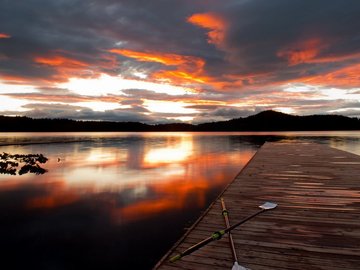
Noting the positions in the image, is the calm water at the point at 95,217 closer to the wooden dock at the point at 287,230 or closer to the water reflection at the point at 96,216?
the water reflection at the point at 96,216

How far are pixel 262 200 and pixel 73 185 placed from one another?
1539 cm

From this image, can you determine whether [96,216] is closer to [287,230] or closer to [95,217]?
[95,217]

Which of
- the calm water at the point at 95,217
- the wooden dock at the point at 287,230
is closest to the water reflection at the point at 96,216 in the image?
the calm water at the point at 95,217

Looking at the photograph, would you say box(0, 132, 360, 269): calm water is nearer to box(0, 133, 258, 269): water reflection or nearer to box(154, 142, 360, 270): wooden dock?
box(0, 133, 258, 269): water reflection

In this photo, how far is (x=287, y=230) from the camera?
6145 millimetres

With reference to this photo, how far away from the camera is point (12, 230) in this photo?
34.1 ft

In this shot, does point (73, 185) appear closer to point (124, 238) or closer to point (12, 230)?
point (12, 230)

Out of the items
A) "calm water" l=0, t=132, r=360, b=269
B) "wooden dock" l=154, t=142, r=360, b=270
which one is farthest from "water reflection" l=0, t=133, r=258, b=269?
"wooden dock" l=154, t=142, r=360, b=270

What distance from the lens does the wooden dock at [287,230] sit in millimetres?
4723

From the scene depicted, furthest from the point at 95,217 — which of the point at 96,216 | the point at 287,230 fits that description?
the point at 287,230

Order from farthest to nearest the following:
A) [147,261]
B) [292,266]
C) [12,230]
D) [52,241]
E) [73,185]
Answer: [73,185] → [12,230] → [52,241] → [147,261] → [292,266]

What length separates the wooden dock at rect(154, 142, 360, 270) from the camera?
4.72m

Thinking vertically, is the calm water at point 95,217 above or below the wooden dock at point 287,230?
below

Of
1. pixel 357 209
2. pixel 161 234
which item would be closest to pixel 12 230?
pixel 161 234
